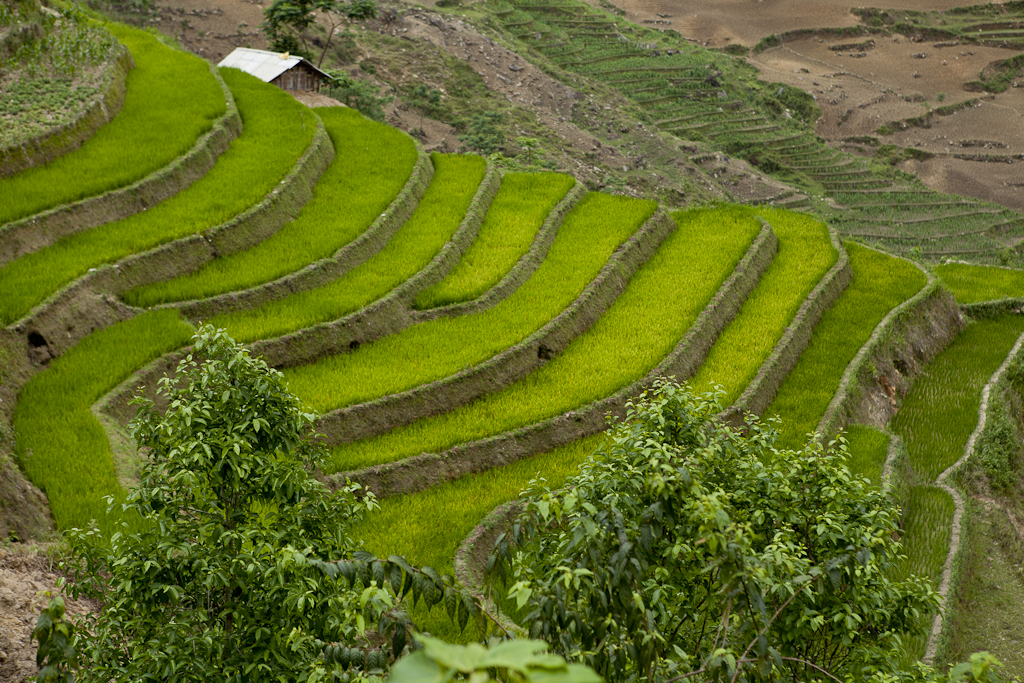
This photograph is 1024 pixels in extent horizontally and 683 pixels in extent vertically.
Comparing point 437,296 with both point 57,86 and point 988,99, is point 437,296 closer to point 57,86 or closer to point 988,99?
point 57,86

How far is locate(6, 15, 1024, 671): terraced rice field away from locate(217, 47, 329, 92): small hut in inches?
152

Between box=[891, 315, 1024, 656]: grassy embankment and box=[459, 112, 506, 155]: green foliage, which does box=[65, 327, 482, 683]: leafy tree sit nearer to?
box=[891, 315, 1024, 656]: grassy embankment

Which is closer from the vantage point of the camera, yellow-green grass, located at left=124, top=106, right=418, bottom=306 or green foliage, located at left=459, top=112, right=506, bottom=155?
yellow-green grass, located at left=124, top=106, right=418, bottom=306

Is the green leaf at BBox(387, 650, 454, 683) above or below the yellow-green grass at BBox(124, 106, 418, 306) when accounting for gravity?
above

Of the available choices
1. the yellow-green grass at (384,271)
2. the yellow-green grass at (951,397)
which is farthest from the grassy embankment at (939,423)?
the yellow-green grass at (384,271)

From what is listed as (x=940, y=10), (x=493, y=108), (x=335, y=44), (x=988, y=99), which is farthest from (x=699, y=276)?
(x=940, y=10)

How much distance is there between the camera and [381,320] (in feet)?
35.3

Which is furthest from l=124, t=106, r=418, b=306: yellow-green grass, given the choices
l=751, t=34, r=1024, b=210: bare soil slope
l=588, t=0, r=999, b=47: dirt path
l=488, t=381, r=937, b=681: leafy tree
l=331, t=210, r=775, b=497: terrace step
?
l=588, t=0, r=999, b=47: dirt path

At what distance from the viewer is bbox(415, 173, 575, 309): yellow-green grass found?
1184 centimetres

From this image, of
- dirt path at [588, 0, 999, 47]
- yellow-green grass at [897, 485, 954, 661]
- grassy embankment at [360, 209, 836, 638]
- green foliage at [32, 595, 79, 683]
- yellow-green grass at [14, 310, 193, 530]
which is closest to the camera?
green foliage at [32, 595, 79, 683]

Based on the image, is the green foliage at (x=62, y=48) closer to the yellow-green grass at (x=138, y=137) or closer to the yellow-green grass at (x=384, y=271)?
the yellow-green grass at (x=138, y=137)

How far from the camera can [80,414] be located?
25.6 feet

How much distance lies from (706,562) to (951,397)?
1269 cm

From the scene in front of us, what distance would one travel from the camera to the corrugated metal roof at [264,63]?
2088 centimetres
